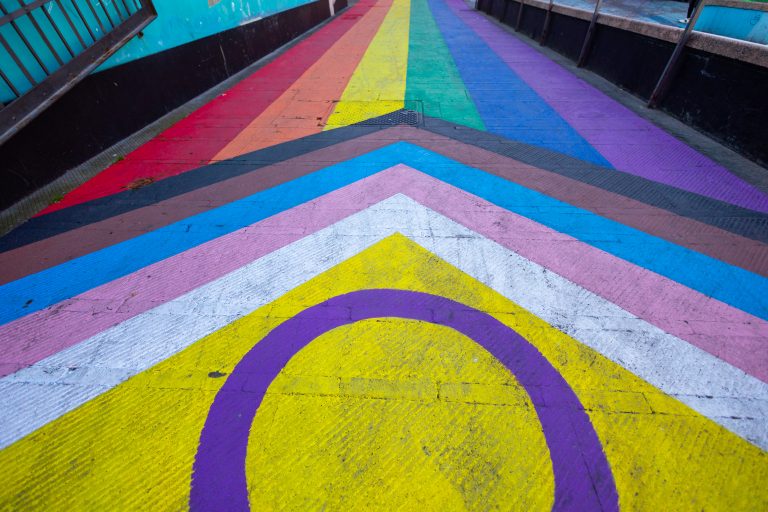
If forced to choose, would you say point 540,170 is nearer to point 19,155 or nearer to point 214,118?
point 214,118

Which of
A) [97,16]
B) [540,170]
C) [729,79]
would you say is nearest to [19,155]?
[97,16]

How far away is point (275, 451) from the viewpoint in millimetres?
1806

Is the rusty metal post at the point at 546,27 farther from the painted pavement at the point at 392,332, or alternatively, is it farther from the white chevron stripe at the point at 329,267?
the white chevron stripe at the point at 329,267

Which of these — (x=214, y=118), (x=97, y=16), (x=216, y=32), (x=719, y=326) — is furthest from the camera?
(x=216, y=32)

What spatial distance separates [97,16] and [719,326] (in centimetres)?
737

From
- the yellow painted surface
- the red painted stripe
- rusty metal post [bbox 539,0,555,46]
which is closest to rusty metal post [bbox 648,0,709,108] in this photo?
rusty metal post [bbox 539,0,555,46]

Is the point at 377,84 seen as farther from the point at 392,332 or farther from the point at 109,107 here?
the point at 392,332

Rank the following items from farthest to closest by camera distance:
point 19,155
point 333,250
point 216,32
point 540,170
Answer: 1. point 216,32
2. point 540,170
3. point 19,155
4. point 333,250

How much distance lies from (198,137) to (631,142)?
6.21m

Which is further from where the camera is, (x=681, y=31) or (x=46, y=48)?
(x=681, y=31)

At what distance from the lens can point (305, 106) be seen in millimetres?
5902

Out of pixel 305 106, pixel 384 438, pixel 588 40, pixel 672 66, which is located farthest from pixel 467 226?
pixel 588 40

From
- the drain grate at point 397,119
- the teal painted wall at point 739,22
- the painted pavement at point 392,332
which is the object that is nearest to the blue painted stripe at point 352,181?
the painted pavement at point 392,332

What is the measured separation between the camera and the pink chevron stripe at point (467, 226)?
2.31 meters
